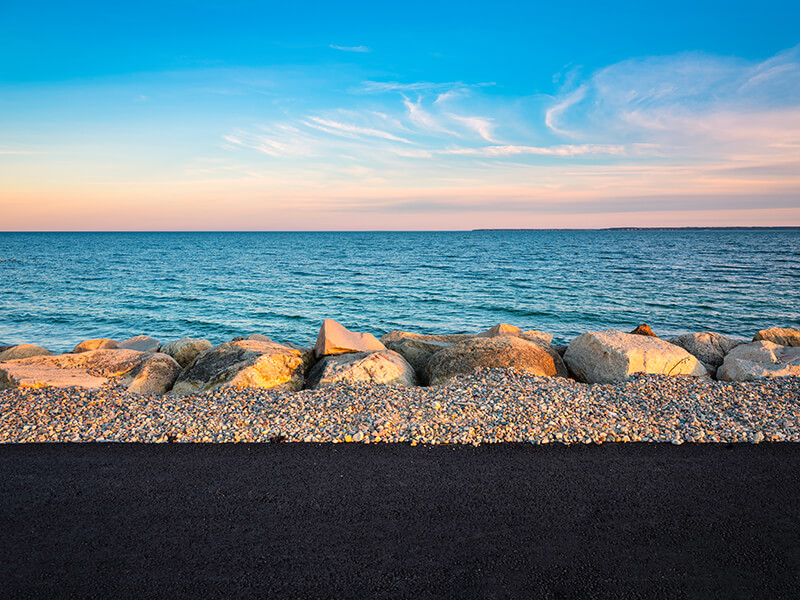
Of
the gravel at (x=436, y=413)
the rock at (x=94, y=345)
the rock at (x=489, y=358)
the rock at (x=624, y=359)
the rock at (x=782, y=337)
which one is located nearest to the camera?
the gravel at (x=436, y=413)

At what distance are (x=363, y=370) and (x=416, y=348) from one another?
316 centimetres

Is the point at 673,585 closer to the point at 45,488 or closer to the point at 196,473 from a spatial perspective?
the point at 196,473

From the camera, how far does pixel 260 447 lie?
22.1ft

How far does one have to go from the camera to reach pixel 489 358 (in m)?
10.3

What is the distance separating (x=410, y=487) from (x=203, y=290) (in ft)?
101

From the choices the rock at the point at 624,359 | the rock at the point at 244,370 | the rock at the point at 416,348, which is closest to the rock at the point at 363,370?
the rock at the point at 244,370

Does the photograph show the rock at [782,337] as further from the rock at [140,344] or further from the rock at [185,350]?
the rock at [140,344]

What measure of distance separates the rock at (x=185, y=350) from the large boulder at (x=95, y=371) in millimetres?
1055

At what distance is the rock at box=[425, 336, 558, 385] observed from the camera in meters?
10.2

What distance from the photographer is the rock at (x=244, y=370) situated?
9461 mm

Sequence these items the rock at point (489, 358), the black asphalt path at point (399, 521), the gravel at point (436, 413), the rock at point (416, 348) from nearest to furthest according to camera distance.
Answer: the black asphalt path at point (399, 521)
the gravel at point (436, 413)
the rock at point (489, 358)
the rock at point (416, 348)

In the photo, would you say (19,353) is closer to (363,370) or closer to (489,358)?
(363,370)

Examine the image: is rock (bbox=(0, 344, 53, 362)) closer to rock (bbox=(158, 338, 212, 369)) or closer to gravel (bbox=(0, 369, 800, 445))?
rock (bbox=(158, 338, 212, 369))

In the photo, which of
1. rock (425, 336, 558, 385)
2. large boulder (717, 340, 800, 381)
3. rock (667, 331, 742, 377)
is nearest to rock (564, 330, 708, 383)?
large boulder (717, 340, 800, 381)
